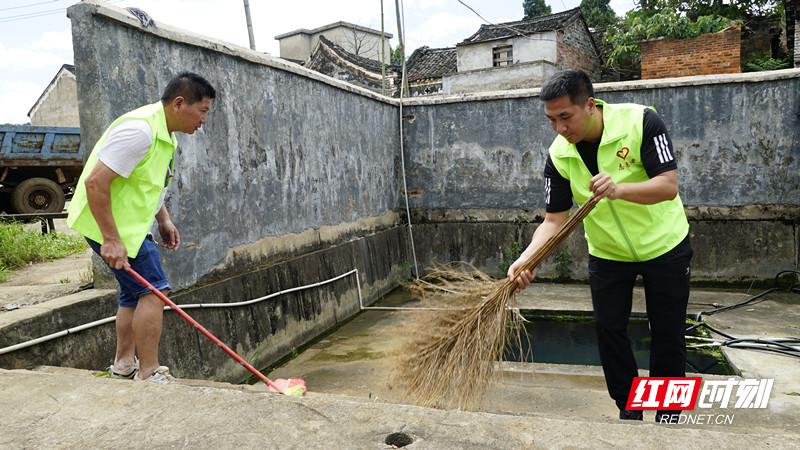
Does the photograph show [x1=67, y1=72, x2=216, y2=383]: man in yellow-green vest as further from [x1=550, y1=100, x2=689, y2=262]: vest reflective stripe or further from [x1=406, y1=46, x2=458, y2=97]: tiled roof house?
[x1=406, y1=46, x2=458, y2=97]: tiled roof house

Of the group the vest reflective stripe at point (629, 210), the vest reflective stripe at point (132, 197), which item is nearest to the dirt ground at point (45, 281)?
the vest reflective stripe at point (132, 197)

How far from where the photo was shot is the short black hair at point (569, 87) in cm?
217

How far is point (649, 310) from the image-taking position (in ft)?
7.95

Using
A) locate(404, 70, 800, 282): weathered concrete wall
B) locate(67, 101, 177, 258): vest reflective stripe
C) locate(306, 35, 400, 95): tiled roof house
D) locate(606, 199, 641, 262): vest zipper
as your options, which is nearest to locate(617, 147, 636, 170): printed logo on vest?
locate(606, 199, 641, 262): vest zipper

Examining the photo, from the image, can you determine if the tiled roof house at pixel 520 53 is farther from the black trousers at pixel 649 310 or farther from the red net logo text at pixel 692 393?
the black trousers at pixel 649 310

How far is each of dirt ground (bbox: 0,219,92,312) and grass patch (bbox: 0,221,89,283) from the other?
0.31 feet

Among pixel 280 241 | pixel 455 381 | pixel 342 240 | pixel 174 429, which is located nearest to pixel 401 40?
pixel 342 240

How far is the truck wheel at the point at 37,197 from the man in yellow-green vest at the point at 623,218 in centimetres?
1020

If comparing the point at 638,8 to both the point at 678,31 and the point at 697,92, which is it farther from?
the point at 697,92

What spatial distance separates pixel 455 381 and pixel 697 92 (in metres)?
5.39

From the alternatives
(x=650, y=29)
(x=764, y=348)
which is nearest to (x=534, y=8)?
(x=650, y=29)

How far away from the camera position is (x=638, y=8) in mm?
13672

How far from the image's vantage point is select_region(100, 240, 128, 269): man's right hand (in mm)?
2301

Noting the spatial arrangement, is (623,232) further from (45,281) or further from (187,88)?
(45,281)
